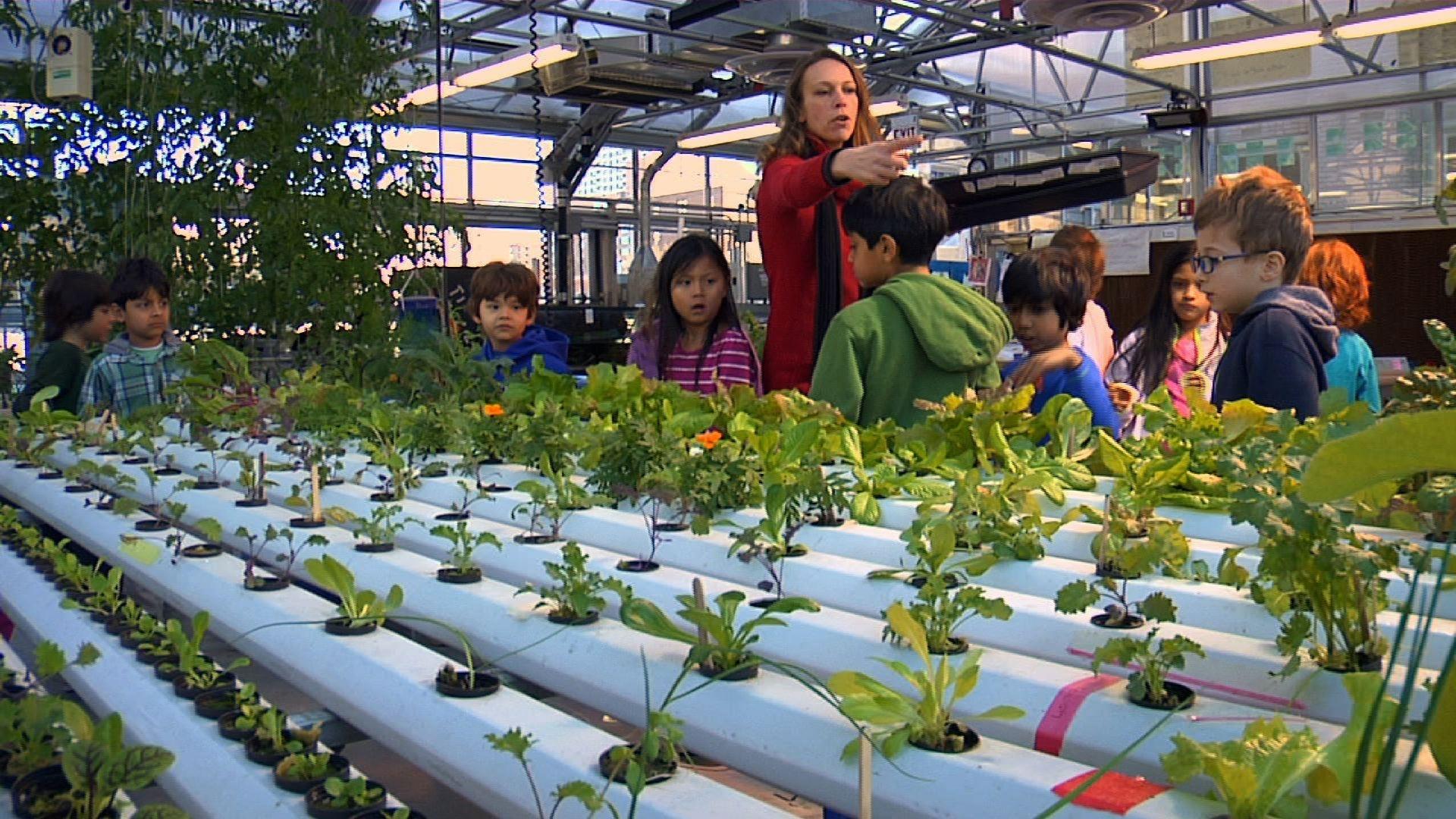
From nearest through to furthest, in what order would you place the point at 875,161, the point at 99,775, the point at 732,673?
the point at 99,775, the point at 732,673, the point at 875,161

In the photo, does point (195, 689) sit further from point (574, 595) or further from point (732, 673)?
point (732, 673)

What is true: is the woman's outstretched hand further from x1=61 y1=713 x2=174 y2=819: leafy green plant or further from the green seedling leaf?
the green seedling leaf

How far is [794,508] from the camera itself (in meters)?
1.46

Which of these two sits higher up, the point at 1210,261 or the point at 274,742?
the point at 1210,261

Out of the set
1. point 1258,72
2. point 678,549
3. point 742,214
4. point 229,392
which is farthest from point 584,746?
point 742,214

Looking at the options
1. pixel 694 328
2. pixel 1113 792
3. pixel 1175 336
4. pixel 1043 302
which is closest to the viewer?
pixel 1113 792

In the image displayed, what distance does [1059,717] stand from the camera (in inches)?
35.0

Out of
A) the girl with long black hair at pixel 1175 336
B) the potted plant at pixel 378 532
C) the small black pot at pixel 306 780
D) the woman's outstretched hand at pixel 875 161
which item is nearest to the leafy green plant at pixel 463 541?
the potted plant at pixel 378 532

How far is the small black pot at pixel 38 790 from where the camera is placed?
0.90 m

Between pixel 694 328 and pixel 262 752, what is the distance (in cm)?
208

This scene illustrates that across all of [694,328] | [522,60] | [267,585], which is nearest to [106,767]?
[267,585]

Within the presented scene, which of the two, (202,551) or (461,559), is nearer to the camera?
(461,559)

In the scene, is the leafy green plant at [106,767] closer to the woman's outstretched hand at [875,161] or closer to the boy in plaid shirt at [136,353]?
the woman's outstretched hand at [875,161]

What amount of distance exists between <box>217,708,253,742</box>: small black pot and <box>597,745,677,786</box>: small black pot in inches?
13.2
